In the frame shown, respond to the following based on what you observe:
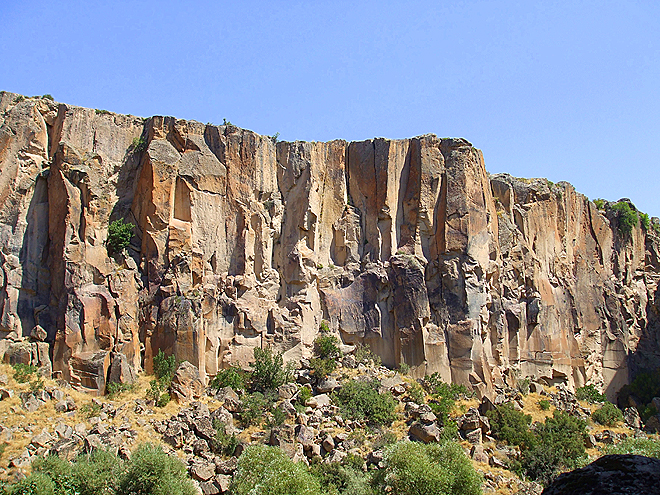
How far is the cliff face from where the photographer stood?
88.5 feet

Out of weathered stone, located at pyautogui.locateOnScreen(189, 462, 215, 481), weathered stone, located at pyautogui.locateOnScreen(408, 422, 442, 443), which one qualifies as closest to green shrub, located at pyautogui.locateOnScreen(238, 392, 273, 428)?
weathered stone, located at pyautogui.locateOnScreen(189, 462, 215, 481)

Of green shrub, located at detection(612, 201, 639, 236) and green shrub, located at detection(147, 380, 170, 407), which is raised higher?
green shrub, located at detection(612, 201, 639, 236)

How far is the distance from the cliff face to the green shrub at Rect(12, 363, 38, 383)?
A: 1.67ft

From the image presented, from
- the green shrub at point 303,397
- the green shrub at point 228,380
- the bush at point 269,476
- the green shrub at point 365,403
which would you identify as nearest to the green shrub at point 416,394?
the green shrub at point 365,403

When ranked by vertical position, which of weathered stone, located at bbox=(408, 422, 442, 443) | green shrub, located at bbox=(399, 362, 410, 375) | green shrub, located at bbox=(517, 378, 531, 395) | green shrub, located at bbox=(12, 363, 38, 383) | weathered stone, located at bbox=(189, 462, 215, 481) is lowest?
weathered stone, located at bbox=(189, 462, 215, 481)

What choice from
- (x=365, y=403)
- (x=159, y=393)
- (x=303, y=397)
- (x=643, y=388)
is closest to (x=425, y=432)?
(x=365, y=403)

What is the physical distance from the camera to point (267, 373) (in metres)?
27.7

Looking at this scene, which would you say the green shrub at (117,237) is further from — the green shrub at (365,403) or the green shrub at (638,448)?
the green shrub at (638,448)

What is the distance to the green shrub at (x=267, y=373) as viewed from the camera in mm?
27578

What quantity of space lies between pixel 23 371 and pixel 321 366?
510 inches

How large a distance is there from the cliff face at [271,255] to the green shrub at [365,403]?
3992 millimetres

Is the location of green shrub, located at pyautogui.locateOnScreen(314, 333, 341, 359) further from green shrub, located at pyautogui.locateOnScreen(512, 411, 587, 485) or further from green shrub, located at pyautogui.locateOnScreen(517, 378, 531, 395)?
green shrub, located at pyautogui.locateOnScreen(517, 378, 531, 395)

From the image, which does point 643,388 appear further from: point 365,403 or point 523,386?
point 365,403

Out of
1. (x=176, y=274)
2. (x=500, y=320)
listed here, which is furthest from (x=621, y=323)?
(x=176, y=274)
